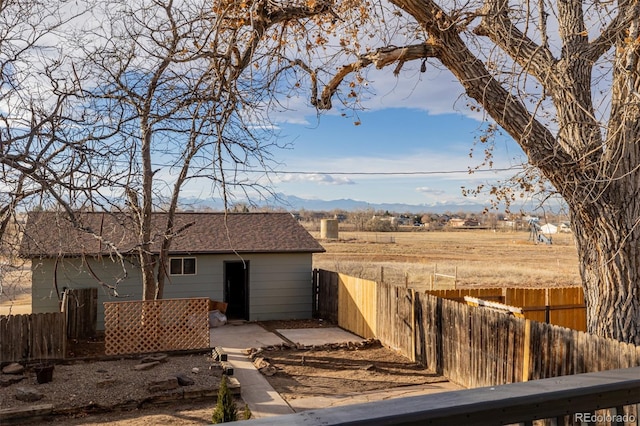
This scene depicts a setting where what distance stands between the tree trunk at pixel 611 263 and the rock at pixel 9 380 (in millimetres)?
9042

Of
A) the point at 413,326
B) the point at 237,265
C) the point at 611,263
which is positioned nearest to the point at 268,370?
the point at 413,326

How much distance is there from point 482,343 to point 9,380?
7.97 metres

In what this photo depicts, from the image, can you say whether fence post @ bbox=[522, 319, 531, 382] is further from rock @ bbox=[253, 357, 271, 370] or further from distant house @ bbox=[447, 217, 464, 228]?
distant house @ bbox=[447, 217, 464, 228]

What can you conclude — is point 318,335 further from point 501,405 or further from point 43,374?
point 501,405

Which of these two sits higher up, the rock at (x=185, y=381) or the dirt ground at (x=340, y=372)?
the rock at (x=185, y=381)

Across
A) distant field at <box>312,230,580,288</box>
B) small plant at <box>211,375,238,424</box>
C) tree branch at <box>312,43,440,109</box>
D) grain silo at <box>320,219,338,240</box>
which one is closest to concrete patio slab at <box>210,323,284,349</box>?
small plant at <box>211,375,238,424</box>

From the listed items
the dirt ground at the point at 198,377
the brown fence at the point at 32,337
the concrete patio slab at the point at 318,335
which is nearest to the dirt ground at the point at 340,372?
the dirt ground at the point at 198,377

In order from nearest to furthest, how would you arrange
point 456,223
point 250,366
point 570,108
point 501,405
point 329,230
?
point 501,405
point 570,108
point 250,366
point 329,230
point 456,223

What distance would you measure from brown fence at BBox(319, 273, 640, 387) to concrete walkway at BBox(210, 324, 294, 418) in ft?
10.2

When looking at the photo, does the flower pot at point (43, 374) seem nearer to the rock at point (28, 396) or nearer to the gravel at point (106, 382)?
the gravel at point (106, 382)

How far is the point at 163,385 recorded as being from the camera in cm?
859

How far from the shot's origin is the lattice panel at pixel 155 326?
1123 centimetres

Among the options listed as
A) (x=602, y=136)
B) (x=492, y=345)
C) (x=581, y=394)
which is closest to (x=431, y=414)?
(x=581, y=394)

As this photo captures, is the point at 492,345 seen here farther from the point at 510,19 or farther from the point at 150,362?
the point at 150,362
